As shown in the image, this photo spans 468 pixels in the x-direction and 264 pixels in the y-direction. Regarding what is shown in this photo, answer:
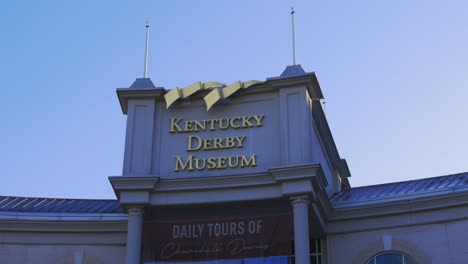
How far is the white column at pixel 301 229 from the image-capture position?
89.4 ft

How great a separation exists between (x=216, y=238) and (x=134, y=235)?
3.03 m

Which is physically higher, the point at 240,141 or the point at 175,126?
the point at 175,126

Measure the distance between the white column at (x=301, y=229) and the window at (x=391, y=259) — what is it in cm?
434

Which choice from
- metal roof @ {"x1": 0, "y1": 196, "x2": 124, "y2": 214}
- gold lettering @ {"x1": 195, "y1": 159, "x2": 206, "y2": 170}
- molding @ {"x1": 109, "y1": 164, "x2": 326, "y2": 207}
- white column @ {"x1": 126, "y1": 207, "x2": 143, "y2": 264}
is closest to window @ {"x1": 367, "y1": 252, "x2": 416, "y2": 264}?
molding @ {"x1": 109, "y1": 164, "x2": 326, "y2": 207}

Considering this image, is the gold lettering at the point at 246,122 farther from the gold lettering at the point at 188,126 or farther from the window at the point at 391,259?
the window at the point at 391,259

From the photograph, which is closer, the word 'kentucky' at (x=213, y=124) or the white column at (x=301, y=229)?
the white column at (x=301, y=229)

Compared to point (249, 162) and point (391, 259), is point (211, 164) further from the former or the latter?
point (391, 259)

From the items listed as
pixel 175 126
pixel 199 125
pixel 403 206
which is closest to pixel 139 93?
pixel 175 126

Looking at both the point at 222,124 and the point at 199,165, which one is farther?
the point at 222,124

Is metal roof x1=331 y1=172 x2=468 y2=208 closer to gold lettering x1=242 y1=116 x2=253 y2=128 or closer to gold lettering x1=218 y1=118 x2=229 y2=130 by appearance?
gold lettering x1=242 y1=116 x2=253 y2=128

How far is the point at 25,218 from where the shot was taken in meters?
33.2

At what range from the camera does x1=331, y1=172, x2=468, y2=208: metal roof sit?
30688mm

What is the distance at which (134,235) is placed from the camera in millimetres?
28719

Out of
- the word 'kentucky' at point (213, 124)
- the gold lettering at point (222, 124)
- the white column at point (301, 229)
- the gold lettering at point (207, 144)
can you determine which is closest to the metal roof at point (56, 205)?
the word 'kentucky' at point (213, 124)
